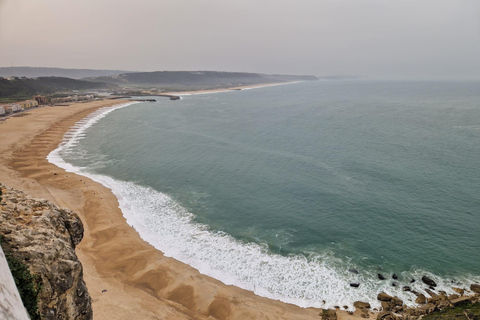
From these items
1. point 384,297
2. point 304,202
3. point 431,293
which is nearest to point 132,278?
point 384,297

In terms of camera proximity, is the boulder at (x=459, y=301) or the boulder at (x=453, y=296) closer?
the boulder at (x=459, y=301)

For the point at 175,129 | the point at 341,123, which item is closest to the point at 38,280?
the point at 175,129

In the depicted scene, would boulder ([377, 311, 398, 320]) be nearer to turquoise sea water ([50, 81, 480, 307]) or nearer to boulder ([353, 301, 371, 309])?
boulder ([353, 301, 371, 309])

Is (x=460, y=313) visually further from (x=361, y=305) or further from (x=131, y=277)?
(x=131, y=277)

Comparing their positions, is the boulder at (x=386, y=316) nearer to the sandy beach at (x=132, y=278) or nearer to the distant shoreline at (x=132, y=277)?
the distant shoreline at (x=132, y=277)

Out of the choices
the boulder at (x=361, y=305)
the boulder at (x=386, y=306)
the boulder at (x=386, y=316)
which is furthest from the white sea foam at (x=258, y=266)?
the boulder at (x=386, y=316)

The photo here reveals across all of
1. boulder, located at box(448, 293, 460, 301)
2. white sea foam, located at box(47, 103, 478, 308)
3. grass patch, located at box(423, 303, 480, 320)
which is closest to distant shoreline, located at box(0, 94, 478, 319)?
white sea foam, located at box(47, 103, 478, 308)
